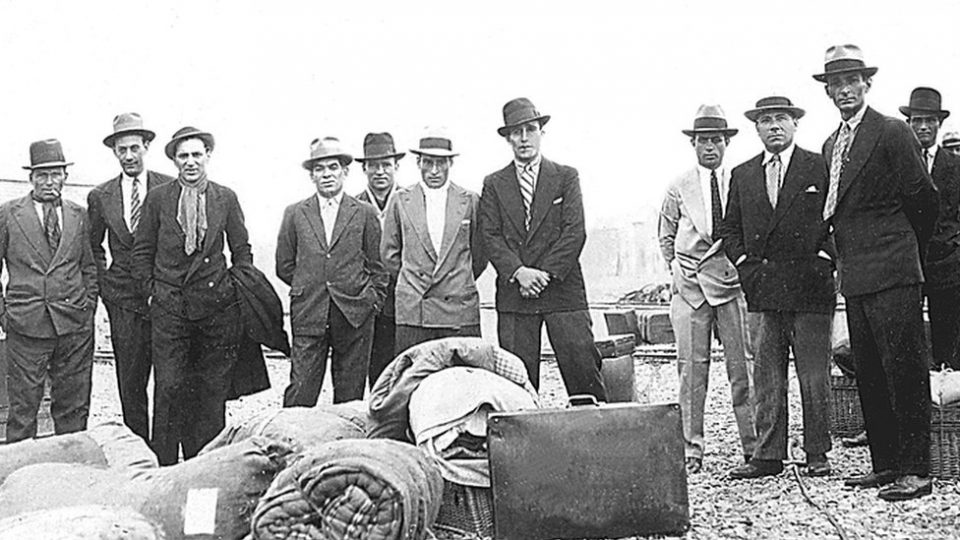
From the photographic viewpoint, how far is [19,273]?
6.54m

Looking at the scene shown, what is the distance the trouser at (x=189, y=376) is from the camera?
6.03 m

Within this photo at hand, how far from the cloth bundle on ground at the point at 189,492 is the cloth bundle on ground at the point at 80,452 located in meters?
0.41

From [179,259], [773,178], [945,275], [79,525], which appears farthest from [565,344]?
[79,525]

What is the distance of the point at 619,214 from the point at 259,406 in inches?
703

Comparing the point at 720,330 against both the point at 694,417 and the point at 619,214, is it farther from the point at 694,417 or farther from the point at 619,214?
the point at 619,214

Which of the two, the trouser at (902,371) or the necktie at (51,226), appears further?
the necktie at (51,226)

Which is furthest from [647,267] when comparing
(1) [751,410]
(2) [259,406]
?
(1) [751,410]

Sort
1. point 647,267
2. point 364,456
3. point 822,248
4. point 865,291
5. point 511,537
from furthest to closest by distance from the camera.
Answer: point 647,267, point 822,248, point 865,291, point 511,537, point 364,456

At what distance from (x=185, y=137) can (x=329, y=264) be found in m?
1.04

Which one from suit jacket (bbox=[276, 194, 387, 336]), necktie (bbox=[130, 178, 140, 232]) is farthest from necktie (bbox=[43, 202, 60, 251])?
suit jacket (bbox=[276, 194, 387, 336])

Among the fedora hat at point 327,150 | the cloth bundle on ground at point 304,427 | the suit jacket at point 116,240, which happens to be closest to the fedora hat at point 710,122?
the fedora hat at point 327,150

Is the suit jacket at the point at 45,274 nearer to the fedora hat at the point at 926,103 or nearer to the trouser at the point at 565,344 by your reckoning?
the trouser at the point at 565,344

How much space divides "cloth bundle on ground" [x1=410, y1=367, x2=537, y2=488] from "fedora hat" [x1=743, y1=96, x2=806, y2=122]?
2.27 m

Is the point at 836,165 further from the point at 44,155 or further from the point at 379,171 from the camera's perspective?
the point at 44,155
